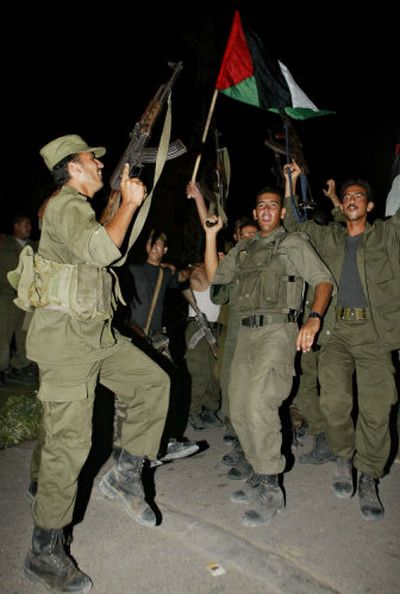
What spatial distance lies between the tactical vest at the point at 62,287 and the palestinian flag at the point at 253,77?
3260 mm

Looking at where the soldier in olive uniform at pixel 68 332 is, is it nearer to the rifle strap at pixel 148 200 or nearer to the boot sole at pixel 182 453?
the rifle strap at pixel 148 200

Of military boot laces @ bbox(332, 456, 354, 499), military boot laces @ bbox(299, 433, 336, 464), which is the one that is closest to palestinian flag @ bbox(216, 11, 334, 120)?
military boot laces @ bbox(299, 433, 336, 464)

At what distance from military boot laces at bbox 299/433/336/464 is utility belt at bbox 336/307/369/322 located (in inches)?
50.7

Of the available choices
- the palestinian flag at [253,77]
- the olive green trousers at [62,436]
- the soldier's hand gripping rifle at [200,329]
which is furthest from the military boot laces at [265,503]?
the palestinian flag at [253,77]

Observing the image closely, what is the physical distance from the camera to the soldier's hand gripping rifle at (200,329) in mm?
5383

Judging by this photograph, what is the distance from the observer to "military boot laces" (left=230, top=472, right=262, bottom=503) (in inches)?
124

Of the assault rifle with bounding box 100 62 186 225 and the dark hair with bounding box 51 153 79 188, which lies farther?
the assault rifle with bounding box 100 62 186 225

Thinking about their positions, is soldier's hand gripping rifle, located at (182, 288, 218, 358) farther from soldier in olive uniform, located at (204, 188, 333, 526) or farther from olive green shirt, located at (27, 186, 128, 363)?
olive green shirt, located at (27, 186, 128, 363)

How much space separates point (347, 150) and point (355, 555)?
44.6ft

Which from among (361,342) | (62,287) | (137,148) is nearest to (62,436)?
(62,287)

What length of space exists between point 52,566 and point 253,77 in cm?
493

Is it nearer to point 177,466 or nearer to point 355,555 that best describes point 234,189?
point 177,466

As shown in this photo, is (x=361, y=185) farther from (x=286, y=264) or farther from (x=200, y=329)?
(x=200, y=329)

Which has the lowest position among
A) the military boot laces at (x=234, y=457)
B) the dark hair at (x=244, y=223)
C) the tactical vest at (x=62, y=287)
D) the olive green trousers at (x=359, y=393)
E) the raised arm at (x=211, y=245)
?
the military boot laces at (x=234, y=457)
